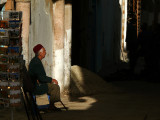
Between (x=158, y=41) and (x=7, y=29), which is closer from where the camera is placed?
(x=7, y=29)

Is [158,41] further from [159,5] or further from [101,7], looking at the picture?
[159,5]

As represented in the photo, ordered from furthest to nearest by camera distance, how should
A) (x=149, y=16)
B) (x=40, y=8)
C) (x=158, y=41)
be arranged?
(x=149, y=16)
(x=158, y=41)
(x=40, y=8)

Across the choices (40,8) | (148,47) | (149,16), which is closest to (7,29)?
(40,8)

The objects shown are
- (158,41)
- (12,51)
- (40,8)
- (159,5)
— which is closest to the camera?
(12,51)

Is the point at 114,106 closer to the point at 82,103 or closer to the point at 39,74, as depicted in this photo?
the point at 82,103

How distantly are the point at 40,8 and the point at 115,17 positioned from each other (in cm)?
1170

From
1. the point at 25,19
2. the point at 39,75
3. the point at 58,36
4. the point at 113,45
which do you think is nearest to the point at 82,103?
the point at 58,36

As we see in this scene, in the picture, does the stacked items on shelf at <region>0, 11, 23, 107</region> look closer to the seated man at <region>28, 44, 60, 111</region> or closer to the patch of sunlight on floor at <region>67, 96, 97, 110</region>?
the seated man at <region>28, 44, 60, 111</region>

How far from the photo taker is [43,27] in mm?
14406

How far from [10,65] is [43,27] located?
222 inches

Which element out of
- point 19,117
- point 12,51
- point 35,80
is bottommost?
point 19,117

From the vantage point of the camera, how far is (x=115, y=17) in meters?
25.9

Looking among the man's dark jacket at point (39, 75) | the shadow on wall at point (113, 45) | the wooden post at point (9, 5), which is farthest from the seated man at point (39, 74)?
the shadow on wall at point (113, 45)

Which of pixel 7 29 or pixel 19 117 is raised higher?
pixel 7 29
